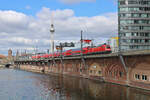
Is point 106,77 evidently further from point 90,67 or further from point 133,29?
point 133,29

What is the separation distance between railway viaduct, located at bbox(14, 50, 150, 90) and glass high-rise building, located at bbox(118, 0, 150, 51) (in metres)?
14.8

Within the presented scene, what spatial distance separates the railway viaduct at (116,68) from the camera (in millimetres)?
37700

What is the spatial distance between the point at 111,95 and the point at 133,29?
33473 mm

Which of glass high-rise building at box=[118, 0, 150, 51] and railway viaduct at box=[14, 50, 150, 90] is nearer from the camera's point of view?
railway viaduct at box=[14, 50, 150, 90]

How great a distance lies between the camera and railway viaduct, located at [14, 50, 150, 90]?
37.7 m

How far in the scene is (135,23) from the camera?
6228 cm

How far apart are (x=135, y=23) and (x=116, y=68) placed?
73.9 ft

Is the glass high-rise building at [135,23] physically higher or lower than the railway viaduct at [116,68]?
higher

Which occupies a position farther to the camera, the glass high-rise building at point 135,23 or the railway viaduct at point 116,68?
the glass high-rise building at point 135,23

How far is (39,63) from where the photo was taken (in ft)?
373

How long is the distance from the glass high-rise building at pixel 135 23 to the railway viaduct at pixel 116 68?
14.8 meters

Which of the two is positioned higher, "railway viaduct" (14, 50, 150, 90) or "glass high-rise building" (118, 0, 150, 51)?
"glass high-rise building" (118, 0, 150, 51)

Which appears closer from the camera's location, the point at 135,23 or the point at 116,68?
the point at 116,68

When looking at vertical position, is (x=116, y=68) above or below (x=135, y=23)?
below
